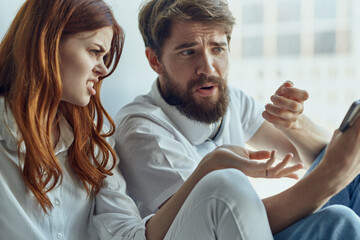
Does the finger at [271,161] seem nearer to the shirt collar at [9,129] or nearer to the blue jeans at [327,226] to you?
the blue jeans at [327,226]

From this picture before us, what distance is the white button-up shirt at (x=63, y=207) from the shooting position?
95 centimetres

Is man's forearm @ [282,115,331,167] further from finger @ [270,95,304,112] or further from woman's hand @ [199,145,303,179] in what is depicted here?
woman's hand @ [199,145,303,179]

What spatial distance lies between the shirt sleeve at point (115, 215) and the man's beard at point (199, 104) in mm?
314

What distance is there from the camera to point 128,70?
167 centimetres

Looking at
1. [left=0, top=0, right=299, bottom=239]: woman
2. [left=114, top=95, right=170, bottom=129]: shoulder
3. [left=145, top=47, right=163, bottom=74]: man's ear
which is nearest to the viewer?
[left=0, top=0, right=299, bottom=239]: woman

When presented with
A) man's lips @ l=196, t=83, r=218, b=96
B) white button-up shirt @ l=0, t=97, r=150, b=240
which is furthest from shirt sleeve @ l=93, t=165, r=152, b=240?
man's lips @ l=196, t=83, r=218, b=96

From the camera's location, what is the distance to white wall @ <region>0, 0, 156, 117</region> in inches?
62.1

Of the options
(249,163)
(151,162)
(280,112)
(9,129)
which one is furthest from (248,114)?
(9,129)

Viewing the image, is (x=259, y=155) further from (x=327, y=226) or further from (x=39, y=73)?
(x=39, y=73)

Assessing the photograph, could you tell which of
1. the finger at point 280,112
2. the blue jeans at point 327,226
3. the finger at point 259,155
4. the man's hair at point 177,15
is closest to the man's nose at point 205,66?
the man's hair at point 177,15

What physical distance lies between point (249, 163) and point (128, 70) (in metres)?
0.79

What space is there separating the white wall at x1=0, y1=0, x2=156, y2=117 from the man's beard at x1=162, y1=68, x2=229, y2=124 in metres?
0.28

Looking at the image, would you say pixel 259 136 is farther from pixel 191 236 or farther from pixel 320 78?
pixel 320 78

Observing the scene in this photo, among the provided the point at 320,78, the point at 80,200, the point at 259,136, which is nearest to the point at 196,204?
the point at 80,200
